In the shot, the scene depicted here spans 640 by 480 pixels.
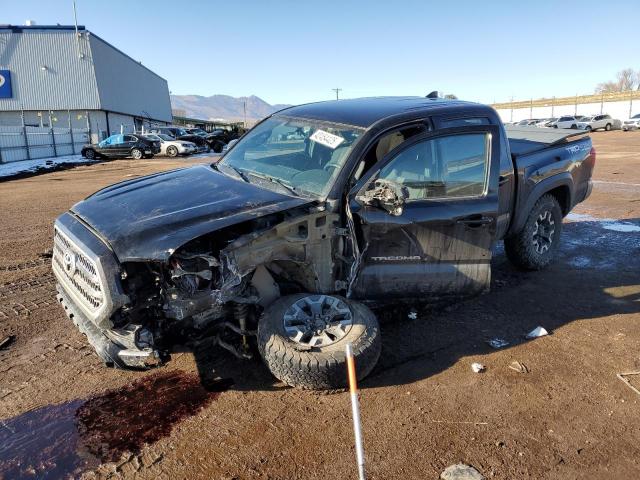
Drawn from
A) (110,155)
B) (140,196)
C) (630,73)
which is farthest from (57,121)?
(630,73)

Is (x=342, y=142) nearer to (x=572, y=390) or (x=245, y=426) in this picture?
(x=245, y=426)

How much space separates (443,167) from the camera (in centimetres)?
406

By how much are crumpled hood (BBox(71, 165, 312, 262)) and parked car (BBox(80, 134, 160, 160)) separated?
24912 mm

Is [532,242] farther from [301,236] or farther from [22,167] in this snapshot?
[22,167]

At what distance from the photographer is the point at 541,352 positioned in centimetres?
388

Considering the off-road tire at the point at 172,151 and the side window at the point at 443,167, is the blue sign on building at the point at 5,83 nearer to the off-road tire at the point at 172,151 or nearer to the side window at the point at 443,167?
the off-road tire at the point at 172,151

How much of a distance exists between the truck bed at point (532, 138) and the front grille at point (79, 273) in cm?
402

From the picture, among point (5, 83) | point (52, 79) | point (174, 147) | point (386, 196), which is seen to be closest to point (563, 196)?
point (386, 196)

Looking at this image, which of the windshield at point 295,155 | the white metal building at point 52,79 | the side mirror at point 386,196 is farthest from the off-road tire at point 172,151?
the side mirror at point 386,196

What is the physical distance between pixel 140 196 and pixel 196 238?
867 mm

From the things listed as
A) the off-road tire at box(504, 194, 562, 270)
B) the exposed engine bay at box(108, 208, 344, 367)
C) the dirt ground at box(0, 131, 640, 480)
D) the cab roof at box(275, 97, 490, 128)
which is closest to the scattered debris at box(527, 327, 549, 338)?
the dirt ground at box(0, 131, 640, 480)

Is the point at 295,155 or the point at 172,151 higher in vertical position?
the point at 295,155

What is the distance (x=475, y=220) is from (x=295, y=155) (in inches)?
63.2

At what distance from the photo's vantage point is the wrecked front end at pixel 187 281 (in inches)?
115
